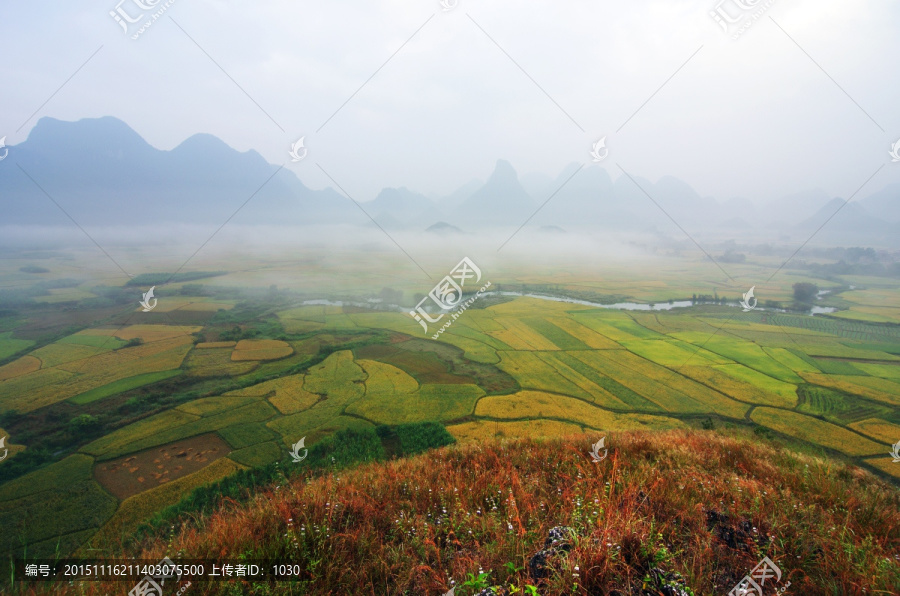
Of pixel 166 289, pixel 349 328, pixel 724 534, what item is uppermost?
pixel 166 289

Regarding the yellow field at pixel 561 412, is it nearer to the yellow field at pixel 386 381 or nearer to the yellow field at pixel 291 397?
the yellow field at pixel 386 381

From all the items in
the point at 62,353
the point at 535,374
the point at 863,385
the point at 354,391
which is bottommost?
the point at 863,385

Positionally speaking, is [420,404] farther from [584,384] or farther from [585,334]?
[585,334]

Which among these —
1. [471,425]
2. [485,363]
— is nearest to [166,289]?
[485,363]

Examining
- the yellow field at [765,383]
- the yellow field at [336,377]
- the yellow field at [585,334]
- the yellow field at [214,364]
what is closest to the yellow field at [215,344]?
the yellow field at [214,364]

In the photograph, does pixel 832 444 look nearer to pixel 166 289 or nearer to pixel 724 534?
pixel 724 534

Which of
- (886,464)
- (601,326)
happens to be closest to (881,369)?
(886,464)
